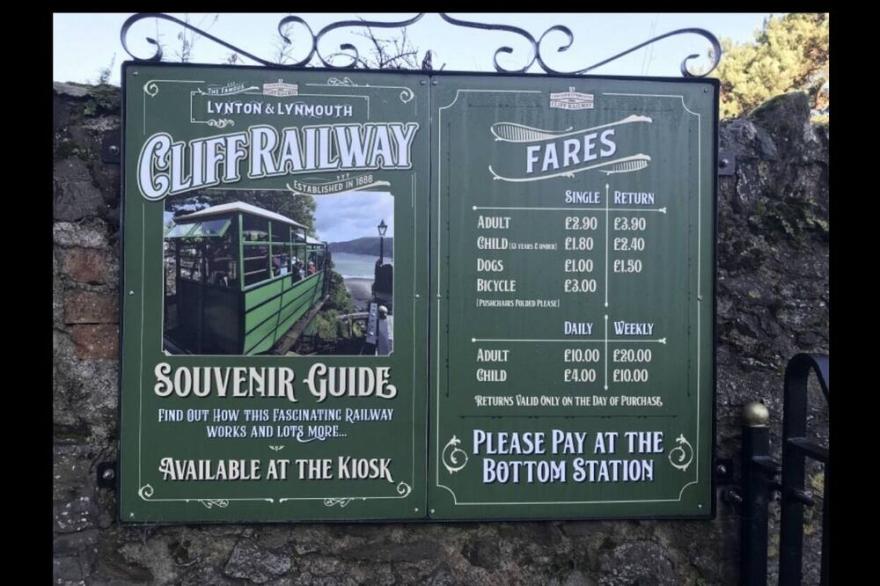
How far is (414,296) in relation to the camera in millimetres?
3340

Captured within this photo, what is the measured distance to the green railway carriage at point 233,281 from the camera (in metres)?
3.27

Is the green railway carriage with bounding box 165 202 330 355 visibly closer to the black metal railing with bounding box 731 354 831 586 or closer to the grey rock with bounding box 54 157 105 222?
the grey rock with bounding box 54 157 105 222

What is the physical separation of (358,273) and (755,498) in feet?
6.85

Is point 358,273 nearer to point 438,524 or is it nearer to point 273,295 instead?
point 273,295

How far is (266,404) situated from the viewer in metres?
3.29

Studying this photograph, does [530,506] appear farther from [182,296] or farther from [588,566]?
[182,296]

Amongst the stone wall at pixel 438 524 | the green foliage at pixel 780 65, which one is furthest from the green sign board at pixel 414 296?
the green foliage at pixel 780 65

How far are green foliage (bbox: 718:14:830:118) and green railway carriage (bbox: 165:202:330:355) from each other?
11.7 m

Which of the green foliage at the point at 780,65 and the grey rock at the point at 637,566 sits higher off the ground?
the green foliage at the point at 780,65

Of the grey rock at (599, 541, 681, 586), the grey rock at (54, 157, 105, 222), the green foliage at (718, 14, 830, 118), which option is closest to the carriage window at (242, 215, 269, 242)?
the grey rock at (54, 157, 105, 222)

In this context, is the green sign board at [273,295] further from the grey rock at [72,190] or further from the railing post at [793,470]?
the railing post at [793,470]

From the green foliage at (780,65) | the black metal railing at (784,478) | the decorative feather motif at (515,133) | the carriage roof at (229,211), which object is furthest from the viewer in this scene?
the green foliage at (780,65)

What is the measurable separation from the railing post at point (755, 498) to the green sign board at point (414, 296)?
18 cm

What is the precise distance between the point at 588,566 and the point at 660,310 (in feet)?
4.05
